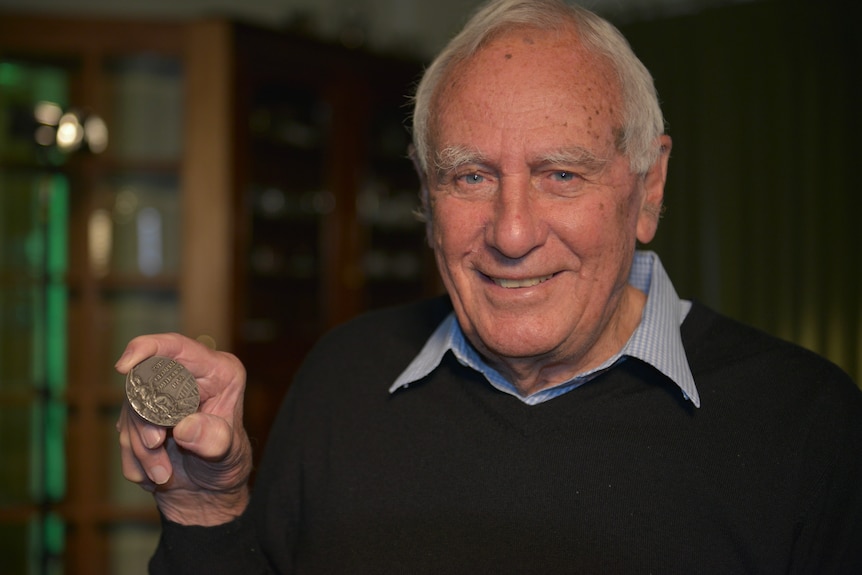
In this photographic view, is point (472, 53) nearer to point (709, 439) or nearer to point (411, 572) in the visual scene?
point (709, 439)

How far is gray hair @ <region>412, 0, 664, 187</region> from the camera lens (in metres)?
1.18

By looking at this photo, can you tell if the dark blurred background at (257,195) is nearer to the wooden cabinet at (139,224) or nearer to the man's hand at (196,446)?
the wooden cabinet at (139,224)

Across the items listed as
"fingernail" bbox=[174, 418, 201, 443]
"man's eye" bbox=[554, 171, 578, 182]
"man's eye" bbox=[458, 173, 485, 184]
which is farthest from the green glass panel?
"man's eye" bbox=[554, 171, 578, 182]

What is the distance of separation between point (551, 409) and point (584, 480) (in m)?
0.11

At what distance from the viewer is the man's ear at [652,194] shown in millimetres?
1271

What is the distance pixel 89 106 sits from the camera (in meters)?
3.22

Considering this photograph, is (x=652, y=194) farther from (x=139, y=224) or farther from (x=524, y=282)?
(x=139, y=224)

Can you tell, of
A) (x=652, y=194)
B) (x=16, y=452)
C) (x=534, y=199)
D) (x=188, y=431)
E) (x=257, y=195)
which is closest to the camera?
(x=188, y=431)

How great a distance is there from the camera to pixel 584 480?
3.72ft

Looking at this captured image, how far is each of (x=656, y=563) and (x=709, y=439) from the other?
178mm

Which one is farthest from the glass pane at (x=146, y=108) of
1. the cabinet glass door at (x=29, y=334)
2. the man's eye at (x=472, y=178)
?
the man's eye at (x=472, y=178)

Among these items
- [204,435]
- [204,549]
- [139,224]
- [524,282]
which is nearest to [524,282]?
[524,282]

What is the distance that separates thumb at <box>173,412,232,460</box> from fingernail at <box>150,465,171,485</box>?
51 millimetres

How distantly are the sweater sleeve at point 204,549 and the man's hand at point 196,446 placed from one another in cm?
1
